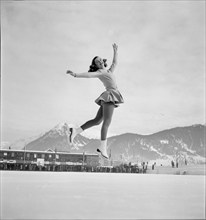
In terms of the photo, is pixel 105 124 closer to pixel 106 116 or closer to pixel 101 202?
pixel 106 116

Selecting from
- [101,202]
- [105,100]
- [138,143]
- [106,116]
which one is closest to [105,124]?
[106,116]

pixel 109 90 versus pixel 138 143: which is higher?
pixel 109 90

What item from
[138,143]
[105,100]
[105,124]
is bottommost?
[138,143]

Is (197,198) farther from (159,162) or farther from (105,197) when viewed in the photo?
(159,162)

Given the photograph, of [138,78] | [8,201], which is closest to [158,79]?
[138,78]

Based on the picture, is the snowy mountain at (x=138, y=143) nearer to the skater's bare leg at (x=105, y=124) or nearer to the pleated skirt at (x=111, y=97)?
the skater's bare leg at (x=105, y=124)

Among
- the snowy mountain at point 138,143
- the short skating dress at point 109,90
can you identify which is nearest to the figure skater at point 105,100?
the short skating dress at point 109,90

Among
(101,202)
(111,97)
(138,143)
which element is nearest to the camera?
(111,97)

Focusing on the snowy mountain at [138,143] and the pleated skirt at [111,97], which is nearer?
the pleated skirt at [111,97]

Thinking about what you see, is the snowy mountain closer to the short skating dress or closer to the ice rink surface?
the short skating dress

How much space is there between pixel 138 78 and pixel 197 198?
1857 millimetres

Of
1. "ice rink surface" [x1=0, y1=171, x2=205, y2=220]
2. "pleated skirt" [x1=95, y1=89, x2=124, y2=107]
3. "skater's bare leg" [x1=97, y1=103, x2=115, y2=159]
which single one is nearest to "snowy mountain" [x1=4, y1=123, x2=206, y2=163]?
"skater's bare leg" [x1=97, y1=103, x2=115, y2=159]

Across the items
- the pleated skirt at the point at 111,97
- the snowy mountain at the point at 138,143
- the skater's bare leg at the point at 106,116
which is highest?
the pleated skirt at the point at 111,97

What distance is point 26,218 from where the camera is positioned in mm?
3295
